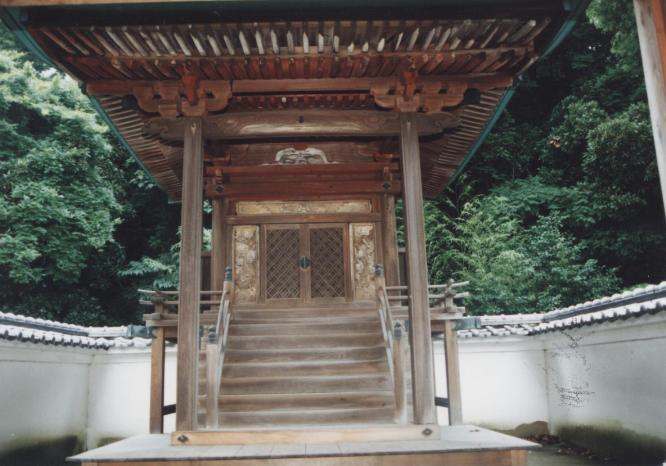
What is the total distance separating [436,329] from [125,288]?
1653cm

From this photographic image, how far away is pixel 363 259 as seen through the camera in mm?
9664

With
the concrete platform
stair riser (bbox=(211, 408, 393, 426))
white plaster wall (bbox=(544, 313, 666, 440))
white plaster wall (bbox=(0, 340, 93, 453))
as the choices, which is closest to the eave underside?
stair riser (bbox=(211, 408, 393, 426))

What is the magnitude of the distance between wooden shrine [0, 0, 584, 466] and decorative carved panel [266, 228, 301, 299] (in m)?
0.03

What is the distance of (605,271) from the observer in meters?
18.6

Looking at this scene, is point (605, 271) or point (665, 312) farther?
point (605, 271)

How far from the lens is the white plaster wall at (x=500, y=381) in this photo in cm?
1398

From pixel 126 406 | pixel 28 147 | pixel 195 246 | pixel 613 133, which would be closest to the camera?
pixel 195 246

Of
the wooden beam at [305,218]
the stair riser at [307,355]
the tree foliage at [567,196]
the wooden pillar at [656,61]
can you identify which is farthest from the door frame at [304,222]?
the tree foliage at [567,196]

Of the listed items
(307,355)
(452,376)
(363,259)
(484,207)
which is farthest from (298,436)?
(484,207)

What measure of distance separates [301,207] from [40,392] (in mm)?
6695

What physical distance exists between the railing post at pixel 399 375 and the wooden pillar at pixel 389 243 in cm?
310

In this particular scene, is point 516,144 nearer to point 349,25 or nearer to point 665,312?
point 665,312

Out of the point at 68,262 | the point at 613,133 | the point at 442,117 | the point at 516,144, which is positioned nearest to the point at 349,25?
the point at 442,117

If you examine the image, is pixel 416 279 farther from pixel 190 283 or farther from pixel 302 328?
pixel 302 328
